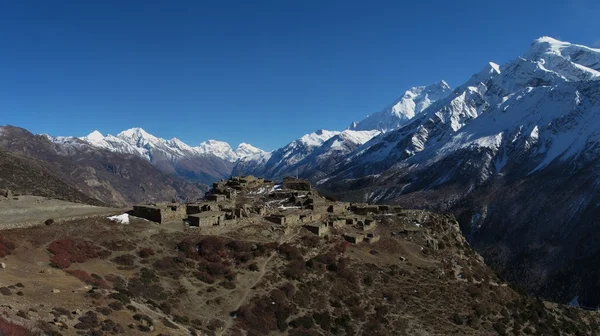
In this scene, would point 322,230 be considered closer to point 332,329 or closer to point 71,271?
point 332,329

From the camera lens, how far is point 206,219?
64500 mm

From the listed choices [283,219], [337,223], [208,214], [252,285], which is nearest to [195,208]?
[208,214]

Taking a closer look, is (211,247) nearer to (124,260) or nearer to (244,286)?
(244,286)

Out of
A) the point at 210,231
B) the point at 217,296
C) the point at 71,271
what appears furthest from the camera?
the point at 210,231

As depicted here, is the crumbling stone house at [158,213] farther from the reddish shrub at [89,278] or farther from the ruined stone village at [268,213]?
the reddish shrub at [89,278]

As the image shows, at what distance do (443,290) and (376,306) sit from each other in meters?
14.5

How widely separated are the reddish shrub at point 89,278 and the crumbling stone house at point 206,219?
2181cm

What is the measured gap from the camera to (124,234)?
54.9 m

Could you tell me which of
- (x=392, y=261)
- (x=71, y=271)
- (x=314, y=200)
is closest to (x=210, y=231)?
(x=71, y=271)

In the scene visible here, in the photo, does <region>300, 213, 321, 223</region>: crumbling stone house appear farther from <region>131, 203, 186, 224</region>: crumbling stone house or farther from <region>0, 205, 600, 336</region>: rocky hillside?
<region>131, 203, 186, 224</region>: crumbling stone house

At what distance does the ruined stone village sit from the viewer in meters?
64.2

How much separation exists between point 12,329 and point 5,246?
2424cm

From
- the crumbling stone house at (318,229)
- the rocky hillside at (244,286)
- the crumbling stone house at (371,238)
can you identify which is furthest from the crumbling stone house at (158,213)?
the crumbling stone house at (371,238)

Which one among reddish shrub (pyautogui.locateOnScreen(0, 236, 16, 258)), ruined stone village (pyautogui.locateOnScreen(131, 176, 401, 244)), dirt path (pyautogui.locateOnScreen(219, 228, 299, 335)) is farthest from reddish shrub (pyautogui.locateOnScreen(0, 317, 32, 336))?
ruined stone village (pyautogui.locateOnScreen(131, 176, 401, 244))
